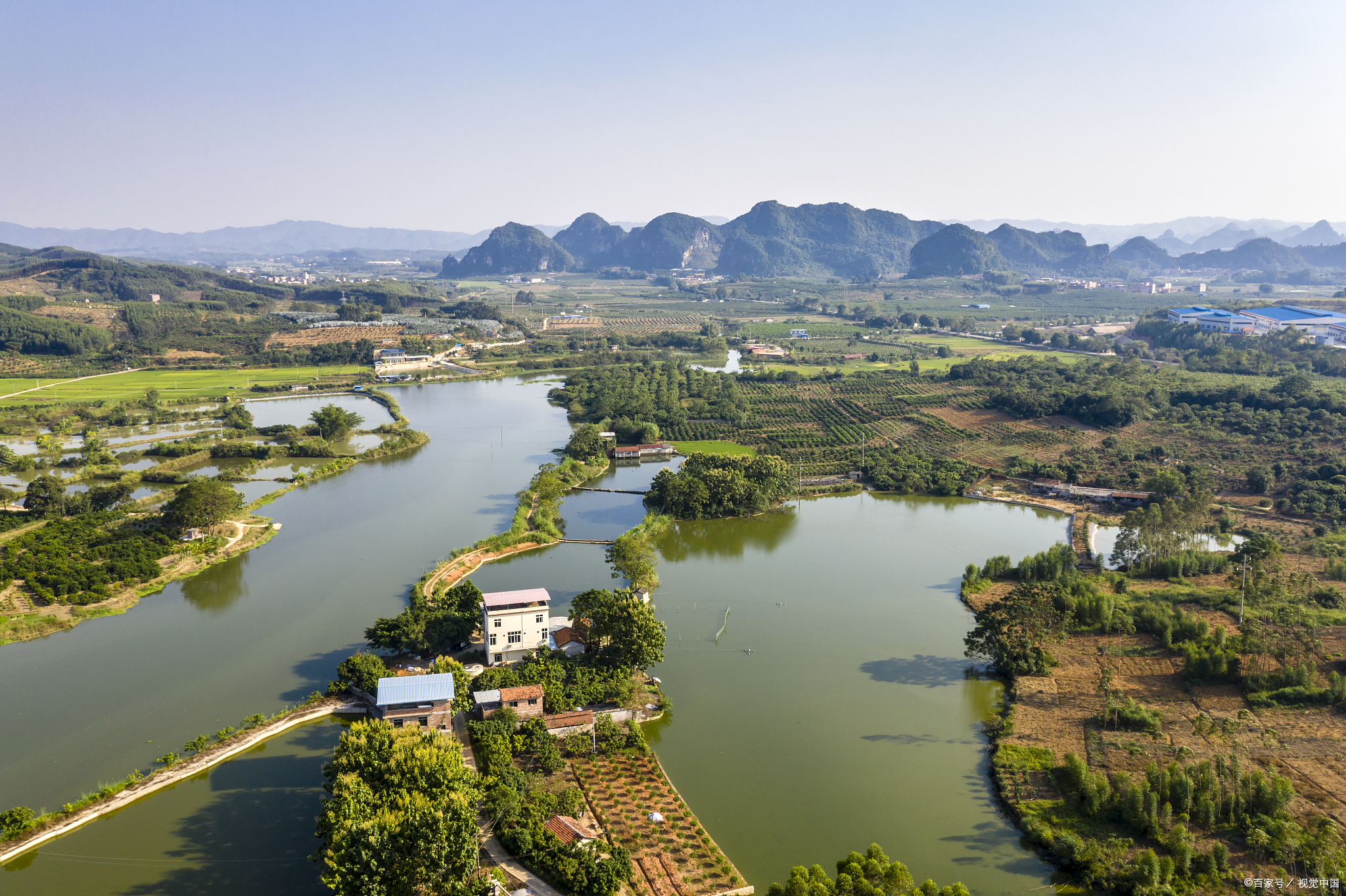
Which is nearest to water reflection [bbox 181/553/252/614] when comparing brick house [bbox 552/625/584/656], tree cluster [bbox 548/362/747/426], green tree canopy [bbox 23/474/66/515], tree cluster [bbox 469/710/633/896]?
green tree canopy [bbox 23/474/66/515]

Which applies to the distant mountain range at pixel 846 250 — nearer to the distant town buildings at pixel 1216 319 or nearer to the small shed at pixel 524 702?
the distant town buildings at pixel 1216 319

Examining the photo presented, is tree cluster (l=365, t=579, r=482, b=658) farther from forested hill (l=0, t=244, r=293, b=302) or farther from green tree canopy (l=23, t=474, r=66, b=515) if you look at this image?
forested hill (l=0, t=244, r=293, b=302)

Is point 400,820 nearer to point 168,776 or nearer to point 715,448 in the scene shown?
point 168,776

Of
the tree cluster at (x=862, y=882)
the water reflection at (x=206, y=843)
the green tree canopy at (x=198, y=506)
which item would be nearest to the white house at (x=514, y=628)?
the water reflection at (x=206, y=843)

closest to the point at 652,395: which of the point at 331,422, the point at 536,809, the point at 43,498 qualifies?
the point at 331,422

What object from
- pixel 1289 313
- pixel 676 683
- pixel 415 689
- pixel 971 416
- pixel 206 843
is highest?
pixel 1289 313
